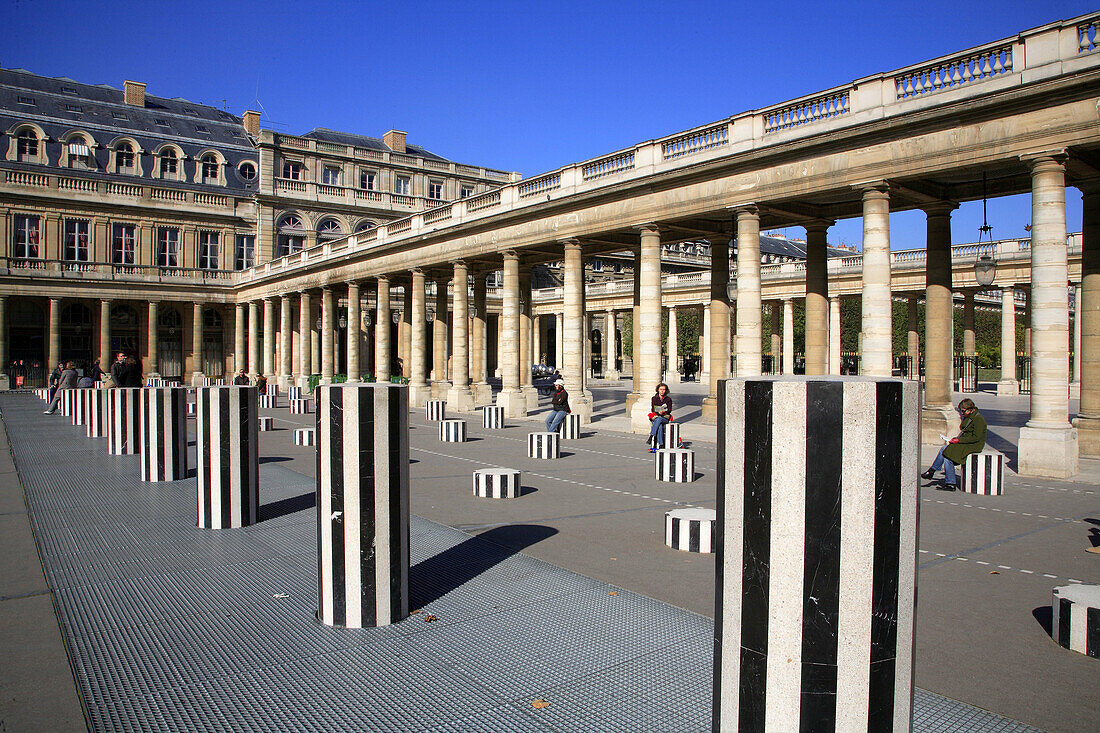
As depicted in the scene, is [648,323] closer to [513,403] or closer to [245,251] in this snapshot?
[513,403]

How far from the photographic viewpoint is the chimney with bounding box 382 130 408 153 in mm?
65625

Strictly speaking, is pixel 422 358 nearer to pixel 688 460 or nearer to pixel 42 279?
pixel 688 460

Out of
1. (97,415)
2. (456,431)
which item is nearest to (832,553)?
(456,431)

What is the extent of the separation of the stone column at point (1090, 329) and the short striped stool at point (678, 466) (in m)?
10.3

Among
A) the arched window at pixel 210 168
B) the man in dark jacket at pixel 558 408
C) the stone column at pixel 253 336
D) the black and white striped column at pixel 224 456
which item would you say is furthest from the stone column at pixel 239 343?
the black and white striped column at pixel 224 456

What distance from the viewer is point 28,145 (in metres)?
50.2

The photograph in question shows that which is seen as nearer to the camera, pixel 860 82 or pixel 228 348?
pixel 860 82

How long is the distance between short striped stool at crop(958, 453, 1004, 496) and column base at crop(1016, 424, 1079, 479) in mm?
2563

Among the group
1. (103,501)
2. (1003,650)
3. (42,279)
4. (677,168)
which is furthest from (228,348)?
(1003,650)

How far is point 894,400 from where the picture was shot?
2.96 meters

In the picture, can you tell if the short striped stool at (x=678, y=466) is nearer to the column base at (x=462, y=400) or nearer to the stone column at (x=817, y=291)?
the stone column at (x=817, y=291)

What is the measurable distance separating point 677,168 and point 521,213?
742cm

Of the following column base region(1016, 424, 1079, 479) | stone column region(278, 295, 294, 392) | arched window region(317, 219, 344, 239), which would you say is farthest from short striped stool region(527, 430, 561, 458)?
arched window region(317, 219, 344, 239)

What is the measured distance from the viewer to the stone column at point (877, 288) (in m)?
17.3
